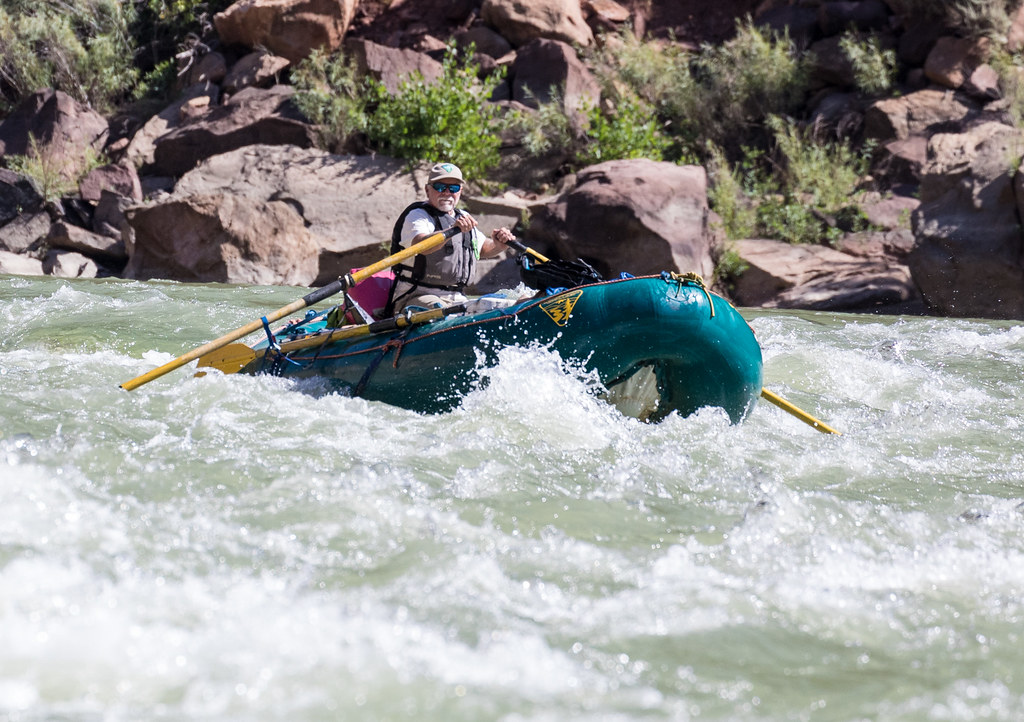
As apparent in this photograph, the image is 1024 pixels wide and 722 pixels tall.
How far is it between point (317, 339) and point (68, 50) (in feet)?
40.3

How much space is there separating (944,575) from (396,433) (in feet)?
7.14

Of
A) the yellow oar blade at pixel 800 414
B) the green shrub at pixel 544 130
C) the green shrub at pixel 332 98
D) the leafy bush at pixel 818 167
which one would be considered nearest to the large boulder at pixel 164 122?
the green shrub at pixel 332 98

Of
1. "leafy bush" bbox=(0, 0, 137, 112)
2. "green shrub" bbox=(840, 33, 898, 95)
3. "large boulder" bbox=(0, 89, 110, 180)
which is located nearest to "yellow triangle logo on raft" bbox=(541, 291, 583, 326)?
"green shrub" bbox=(840, 33, 898, 95)

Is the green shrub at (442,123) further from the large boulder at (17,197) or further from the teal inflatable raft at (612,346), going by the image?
the teal inflatable raft at (612,346)

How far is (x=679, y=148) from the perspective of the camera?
13039 mm

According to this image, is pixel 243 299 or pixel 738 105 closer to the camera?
pixel 243 299

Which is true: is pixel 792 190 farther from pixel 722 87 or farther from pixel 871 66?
pixel 871 66

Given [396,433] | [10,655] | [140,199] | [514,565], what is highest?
[10,655]

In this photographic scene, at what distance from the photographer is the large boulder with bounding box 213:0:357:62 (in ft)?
46.8

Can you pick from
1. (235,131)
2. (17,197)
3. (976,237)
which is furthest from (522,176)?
(17,197)

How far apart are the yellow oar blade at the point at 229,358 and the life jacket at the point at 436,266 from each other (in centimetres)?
86

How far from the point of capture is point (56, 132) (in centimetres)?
1358

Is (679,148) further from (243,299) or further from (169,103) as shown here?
(169,103)

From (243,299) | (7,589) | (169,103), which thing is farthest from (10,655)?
(169,103)
